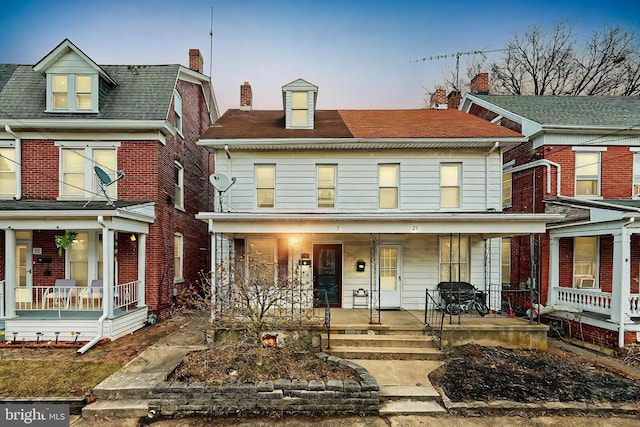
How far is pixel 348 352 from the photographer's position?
670 cm

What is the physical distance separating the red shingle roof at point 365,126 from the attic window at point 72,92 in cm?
401

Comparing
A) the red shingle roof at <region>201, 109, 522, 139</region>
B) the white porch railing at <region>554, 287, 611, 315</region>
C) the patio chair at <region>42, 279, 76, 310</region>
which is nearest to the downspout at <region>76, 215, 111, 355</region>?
the patio chair at <region>42, 279, 76, 310</region>

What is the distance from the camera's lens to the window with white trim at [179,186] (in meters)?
11.4

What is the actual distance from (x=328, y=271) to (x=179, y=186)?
275 inches

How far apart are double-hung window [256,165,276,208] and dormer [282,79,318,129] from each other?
6.03ft

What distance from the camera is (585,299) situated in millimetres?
8750

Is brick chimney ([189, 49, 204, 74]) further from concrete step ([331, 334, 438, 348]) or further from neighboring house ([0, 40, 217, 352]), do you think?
concrete step ([331, 334, 438, 348])

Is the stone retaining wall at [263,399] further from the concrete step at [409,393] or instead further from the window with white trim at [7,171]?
the window with white trim at [7,171]

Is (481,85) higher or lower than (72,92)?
higher

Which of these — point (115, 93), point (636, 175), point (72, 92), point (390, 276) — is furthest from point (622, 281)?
point (72, 92)

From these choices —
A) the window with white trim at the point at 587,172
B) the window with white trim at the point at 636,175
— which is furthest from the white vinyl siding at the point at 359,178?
the window with white trim at the point at 636,175

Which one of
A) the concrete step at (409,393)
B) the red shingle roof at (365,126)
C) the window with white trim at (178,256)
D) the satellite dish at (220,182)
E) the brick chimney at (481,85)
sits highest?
the brick chimney at (481,85)

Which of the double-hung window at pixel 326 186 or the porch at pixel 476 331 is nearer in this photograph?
the porch at pixel 476 331

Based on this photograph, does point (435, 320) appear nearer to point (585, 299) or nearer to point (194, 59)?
point (585, 299)
